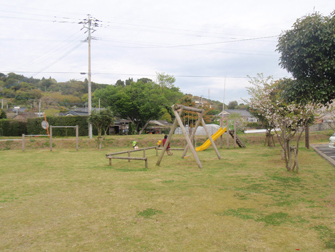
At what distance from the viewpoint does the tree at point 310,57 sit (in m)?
5.19

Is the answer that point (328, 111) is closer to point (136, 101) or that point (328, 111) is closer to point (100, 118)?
point (100, 118)

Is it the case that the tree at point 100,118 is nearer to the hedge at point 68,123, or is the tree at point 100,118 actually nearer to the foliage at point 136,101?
the hedge at point 68,123

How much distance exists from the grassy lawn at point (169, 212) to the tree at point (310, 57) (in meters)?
2.42

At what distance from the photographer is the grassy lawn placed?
12.7 feet

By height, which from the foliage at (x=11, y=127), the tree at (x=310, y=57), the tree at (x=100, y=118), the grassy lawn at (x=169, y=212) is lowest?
the grassy lawn at (x=169, y=212)

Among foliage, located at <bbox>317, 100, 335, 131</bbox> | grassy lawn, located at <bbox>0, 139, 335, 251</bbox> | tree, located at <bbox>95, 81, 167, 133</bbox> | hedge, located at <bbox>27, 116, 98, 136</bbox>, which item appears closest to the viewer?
grassy lawn, located at <bbox>0, 139, 335, 251</bbox>

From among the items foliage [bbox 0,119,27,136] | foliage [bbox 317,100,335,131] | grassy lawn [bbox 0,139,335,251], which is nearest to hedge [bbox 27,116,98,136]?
foliage [bbox 0,119,27,136]

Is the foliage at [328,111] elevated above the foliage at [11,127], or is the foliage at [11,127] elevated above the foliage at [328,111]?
the foliage at [328,111]

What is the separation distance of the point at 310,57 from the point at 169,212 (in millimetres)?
4318

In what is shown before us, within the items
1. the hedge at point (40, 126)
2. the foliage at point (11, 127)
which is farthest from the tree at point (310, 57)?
the foliage at point (11, 127)

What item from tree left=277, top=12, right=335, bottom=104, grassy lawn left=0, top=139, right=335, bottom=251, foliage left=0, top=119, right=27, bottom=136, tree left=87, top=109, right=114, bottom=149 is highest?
tree left=277, top=12, right=335, bottom=104

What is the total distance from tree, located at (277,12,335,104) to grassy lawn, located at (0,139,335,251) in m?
2.42

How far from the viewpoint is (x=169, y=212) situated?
5.23m

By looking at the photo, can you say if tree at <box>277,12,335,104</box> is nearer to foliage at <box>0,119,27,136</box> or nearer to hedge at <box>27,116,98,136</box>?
hedge at <box>27,116,98,136</box>
